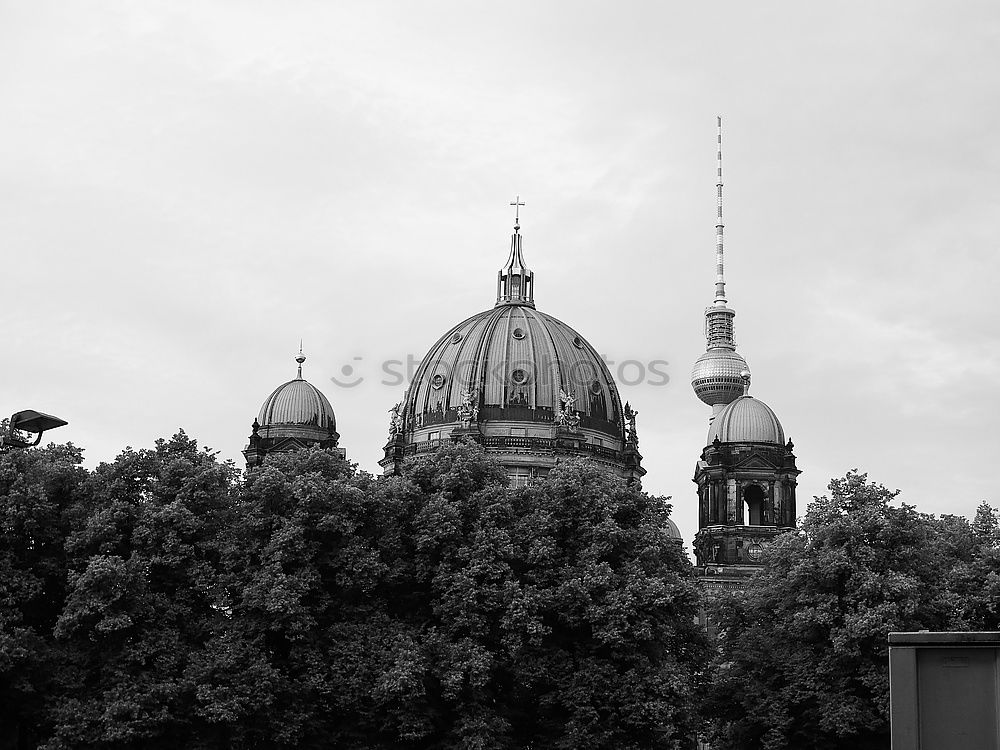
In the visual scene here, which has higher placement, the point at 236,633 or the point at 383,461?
the point at 383,461

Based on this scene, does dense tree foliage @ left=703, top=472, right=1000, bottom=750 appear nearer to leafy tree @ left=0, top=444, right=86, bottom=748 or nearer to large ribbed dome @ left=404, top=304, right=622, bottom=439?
leafy tree @ left=0, top=444, right=86, bottom=748

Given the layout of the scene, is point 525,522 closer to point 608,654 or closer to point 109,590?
point 608,654

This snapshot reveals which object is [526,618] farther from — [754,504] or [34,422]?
[754,504]

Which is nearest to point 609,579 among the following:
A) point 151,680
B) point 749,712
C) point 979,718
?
point 749,712

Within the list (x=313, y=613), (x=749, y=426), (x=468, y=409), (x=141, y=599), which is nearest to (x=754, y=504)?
(x=749, y=426)

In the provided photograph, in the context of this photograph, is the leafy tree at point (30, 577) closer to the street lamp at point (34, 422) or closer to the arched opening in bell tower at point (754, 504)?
the street lamp at point (34, 422)

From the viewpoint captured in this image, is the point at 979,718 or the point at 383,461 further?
the point at 383,461

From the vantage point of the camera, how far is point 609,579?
160 feet

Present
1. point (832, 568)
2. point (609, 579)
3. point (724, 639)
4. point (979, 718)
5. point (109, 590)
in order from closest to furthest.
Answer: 1. point (979, 718)
2. point (109, 590)
3. point (609, 579)
4. point (832, 568)
5. point (724, 639)

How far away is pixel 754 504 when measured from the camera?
112 m

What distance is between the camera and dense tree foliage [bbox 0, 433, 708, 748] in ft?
144

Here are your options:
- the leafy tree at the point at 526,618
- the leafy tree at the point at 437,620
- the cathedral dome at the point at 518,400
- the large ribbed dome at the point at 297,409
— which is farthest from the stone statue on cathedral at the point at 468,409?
the leafy tree at the point at 437,620

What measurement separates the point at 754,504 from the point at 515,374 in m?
23.6

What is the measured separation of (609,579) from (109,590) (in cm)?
1789
